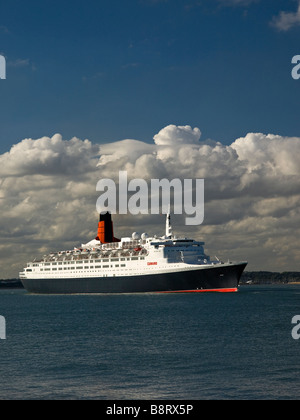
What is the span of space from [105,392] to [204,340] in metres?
15.8

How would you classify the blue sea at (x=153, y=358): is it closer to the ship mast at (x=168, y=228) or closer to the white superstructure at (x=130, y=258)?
the white superstructure at (x=130, y=258)

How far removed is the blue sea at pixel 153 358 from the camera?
23969mm

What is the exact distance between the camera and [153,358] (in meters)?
31.8

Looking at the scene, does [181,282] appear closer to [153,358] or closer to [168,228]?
[168,228]

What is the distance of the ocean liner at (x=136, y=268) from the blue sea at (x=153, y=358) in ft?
111

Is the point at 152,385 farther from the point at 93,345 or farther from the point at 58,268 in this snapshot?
the point at 58,268

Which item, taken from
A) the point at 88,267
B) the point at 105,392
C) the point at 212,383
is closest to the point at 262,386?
the point at 212,383

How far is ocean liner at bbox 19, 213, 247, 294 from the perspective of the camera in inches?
3533

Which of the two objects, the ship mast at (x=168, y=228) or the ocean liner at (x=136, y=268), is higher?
the ship mast at (x=168, y=228)

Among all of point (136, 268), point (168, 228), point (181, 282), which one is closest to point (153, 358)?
point (181, 282)

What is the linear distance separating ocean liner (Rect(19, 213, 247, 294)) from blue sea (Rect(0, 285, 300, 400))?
3385 centimetres

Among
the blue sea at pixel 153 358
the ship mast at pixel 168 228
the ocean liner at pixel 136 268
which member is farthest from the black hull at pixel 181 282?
the blue sea at pixel 153 358
